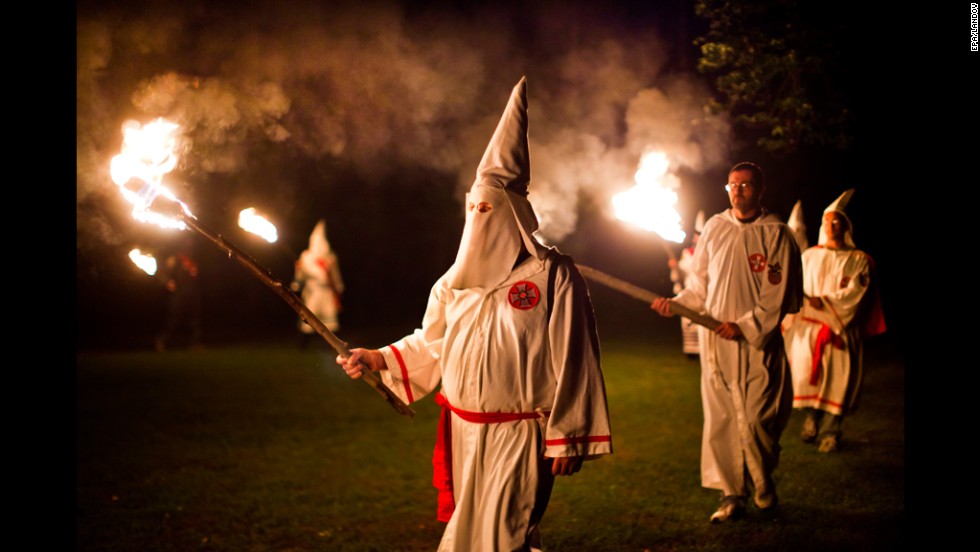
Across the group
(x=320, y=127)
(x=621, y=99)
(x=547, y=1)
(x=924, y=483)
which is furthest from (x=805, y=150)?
(x=924, y=483)

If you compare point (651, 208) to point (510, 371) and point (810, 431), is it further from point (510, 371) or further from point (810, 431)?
point (510, 371)

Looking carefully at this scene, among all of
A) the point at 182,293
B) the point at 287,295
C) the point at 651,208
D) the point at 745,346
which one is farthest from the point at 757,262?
the point at 182,293

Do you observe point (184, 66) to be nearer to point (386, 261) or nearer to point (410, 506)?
point (410, 506)

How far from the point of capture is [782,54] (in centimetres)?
1237

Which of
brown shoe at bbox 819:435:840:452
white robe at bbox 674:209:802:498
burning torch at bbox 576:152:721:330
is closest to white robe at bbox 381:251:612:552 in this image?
white robe at bbox 674:209:802:498

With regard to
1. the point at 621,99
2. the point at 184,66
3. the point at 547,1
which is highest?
the point at 547,1

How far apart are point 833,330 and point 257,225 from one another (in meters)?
6.11

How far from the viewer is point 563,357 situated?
381 cm

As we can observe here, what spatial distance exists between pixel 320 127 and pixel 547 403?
7945 millimetres

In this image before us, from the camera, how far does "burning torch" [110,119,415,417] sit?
13.1 feet

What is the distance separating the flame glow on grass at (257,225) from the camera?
5.08m

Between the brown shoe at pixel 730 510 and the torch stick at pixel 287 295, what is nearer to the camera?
the torch stick at pixel 287 295

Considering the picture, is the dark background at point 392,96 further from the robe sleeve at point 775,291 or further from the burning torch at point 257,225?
the robe sleeve at point 775,291

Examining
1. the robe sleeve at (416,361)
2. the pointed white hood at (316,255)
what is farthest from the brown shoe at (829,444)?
the pointed white hood at (316,255)
